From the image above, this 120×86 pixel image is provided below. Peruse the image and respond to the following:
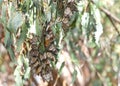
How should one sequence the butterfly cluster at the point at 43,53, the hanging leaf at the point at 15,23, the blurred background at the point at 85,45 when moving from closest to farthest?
the hanging leaf at the point at 15,23 < the butterfly cluster at the point at 43,53 < the blurred background at the point at 85,45

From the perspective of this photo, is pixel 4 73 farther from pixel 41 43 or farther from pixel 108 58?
pixel 41 43

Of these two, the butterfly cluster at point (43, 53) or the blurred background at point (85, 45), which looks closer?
the butterfly cluster at point (43, 53)

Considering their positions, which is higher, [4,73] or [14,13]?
[14,13]

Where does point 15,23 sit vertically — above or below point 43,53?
above

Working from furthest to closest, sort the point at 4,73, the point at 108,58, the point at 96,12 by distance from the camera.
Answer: the point at 4,73 → the point at 108,58 → the point at 96,12

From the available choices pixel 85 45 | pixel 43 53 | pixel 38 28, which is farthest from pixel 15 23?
pixel 85 45

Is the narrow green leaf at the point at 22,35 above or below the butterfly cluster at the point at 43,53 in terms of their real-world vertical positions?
above

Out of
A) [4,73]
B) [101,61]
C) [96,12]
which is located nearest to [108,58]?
[101,61]

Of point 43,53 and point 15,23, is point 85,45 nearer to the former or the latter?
point 43,53
